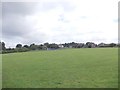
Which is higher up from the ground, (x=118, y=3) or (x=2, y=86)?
(x=118, y=3)

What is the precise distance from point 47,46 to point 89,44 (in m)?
14.7

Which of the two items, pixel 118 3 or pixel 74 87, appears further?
pixel 118 3

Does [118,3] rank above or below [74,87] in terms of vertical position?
above

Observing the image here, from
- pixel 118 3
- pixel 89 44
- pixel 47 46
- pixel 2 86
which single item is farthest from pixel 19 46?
pixel 2 86

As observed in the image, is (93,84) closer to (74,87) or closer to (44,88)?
(74,87)

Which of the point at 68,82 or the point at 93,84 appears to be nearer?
the point at 93,84

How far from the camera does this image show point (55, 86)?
8203 mm

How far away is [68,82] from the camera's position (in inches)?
352

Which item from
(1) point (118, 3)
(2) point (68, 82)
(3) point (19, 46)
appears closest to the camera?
(2) point (68, 82)

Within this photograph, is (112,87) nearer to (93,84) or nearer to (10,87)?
(93,84)

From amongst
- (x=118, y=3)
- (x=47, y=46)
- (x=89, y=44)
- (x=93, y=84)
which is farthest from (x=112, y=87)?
(x=89, y=44)

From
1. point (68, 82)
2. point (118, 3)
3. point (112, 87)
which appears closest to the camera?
point (112, 87)

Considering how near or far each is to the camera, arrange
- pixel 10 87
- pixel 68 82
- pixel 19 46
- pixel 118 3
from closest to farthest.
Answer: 1. pixel 10 87
2. pixel 68 82
3. pixel 118 3
4. pixel 19 46

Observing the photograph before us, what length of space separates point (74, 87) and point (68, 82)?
95cm
